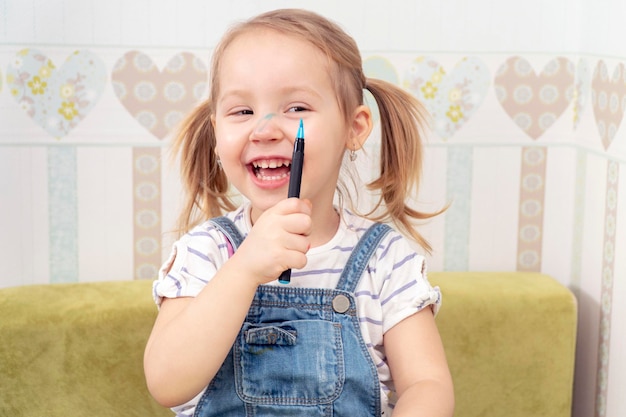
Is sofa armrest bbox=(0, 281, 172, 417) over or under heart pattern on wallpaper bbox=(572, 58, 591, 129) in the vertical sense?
under

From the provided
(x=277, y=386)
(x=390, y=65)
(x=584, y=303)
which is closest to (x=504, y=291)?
(x=584, y=303)

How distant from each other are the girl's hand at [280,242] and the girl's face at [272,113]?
0.08 metres

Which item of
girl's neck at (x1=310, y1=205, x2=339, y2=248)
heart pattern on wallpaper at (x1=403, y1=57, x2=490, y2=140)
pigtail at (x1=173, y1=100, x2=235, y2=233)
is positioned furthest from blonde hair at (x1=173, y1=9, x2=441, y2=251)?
heart pattern on wallpaper at (x1=403, y1=57, x2=490, y2=140)

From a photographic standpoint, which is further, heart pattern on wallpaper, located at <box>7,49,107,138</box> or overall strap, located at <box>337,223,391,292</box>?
heart pattern on wallpaper, located at <box>7,49,107,138</box>

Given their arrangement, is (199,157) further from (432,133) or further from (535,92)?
(535,92)

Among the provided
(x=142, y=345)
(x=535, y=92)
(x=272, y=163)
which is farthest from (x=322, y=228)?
(x=535, y=92)

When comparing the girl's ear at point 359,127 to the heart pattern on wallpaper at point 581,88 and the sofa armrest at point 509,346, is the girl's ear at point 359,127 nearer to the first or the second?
the sofa armrest at point 509,346

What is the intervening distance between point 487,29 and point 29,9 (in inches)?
33.0

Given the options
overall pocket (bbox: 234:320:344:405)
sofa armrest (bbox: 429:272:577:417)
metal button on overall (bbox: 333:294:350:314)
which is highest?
metal button on overall (bbox: 333:294:350:314)

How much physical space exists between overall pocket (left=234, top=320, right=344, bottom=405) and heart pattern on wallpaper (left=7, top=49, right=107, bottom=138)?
2.09 ft

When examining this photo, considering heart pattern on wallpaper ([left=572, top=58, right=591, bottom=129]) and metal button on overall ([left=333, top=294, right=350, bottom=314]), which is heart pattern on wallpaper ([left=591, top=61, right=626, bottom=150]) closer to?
heart pattern on wallpaper ([left=572, top=58, right=591, bottom=129])

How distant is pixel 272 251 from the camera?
110 cm

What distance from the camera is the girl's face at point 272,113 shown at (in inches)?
46.4

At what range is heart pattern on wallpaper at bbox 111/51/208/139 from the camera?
1.67m
